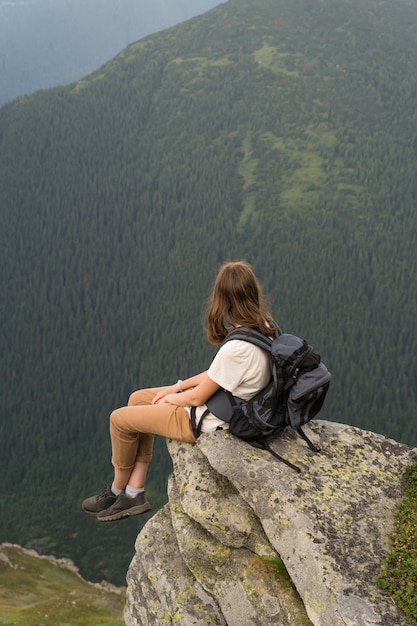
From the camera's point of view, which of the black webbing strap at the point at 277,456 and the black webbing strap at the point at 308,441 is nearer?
the black webbing strap at the point at 277,456

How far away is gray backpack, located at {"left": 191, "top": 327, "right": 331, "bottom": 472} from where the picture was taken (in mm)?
12578

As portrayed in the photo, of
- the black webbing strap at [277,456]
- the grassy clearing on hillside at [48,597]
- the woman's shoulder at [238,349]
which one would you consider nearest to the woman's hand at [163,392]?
the woman's shoulder at [238,349]

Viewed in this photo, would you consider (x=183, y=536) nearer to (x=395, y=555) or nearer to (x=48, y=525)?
(x=395, y=555)

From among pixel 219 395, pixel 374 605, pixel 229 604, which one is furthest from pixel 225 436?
pixel 374 605

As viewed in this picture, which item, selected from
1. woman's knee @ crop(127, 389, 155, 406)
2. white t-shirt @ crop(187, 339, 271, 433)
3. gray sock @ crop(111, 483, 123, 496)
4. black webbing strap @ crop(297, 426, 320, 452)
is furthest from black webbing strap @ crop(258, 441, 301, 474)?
gray sock @ crop(111, 483, 123, 496)

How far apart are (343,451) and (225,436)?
2.46m

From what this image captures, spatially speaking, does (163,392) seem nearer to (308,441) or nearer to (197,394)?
(197,394)

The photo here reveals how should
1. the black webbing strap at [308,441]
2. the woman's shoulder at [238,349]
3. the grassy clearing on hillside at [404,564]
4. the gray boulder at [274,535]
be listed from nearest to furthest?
the grassy clearing on hillside at [404,564]
the gray boulder at [274,535]
the woman's shoulder at [238,349]
the black webbing strap at [308,441]

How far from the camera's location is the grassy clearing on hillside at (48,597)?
75.4 metres

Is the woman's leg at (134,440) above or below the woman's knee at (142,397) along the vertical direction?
below

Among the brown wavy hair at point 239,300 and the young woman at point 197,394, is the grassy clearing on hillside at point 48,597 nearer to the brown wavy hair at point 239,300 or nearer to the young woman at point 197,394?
the young woman at point 197,394

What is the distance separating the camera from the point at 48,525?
19550 cm

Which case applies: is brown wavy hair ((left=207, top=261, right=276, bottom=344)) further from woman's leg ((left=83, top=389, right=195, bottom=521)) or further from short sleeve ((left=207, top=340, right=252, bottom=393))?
woman's leg ((left=83, top=389, right=195, bottom=521))

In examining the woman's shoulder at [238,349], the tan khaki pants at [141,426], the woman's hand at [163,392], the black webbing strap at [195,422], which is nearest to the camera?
the woman's shoulder at [238,349]
